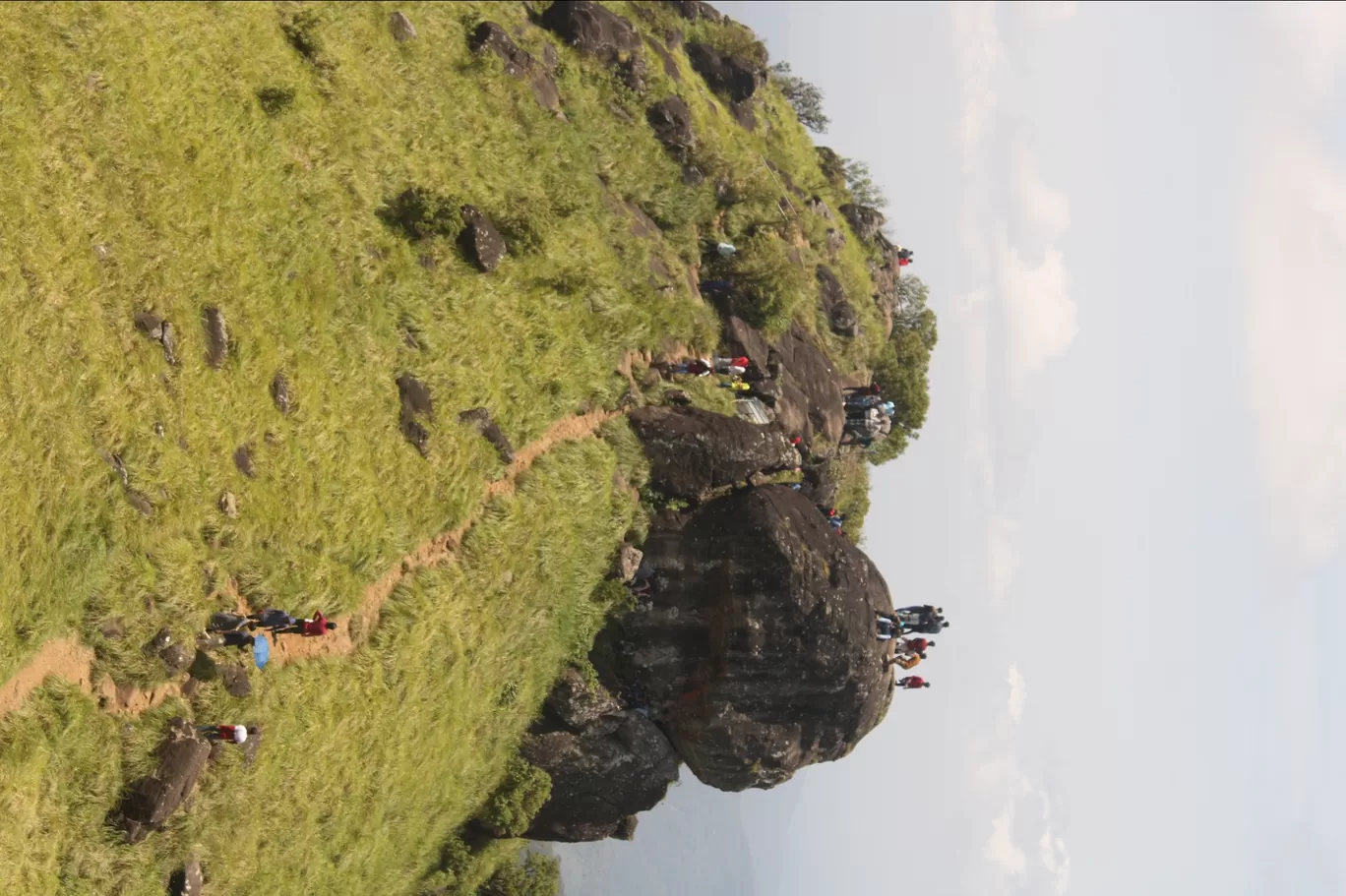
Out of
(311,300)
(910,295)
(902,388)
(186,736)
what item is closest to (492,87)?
(311,300)

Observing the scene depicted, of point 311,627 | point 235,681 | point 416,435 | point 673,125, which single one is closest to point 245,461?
point 311,627

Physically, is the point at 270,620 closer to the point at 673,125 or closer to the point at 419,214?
the point at 419,214

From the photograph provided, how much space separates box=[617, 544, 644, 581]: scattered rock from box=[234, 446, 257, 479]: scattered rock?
54.1ft

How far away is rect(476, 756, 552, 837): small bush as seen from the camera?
3509cm

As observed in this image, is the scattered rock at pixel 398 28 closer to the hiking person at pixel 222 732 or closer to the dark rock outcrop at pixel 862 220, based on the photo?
the hiking person at pixel 222 732

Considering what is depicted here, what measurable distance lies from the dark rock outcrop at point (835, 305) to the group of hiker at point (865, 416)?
4.19 metres

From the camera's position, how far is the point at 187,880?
876 inches

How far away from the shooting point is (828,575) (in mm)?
38500

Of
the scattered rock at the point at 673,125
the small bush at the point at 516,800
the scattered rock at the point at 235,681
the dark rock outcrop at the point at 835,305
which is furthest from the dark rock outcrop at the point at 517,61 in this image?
the small bush at the point at 516,800

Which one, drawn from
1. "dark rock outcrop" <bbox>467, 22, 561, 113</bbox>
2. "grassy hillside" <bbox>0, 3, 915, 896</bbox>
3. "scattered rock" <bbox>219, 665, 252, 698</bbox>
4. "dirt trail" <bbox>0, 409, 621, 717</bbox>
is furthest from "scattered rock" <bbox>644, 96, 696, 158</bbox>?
"scattered rock" <bbox>219, 665, 252, 698</bbox>

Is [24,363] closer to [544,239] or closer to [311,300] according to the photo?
[311,300]

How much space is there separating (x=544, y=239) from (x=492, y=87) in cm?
758

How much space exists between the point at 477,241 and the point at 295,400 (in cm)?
1048

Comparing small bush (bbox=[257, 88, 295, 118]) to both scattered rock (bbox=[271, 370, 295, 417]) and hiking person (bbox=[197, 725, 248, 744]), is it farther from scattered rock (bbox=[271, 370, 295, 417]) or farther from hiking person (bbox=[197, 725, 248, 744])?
hiking person (bbox=[197, 725, 248, 744])
